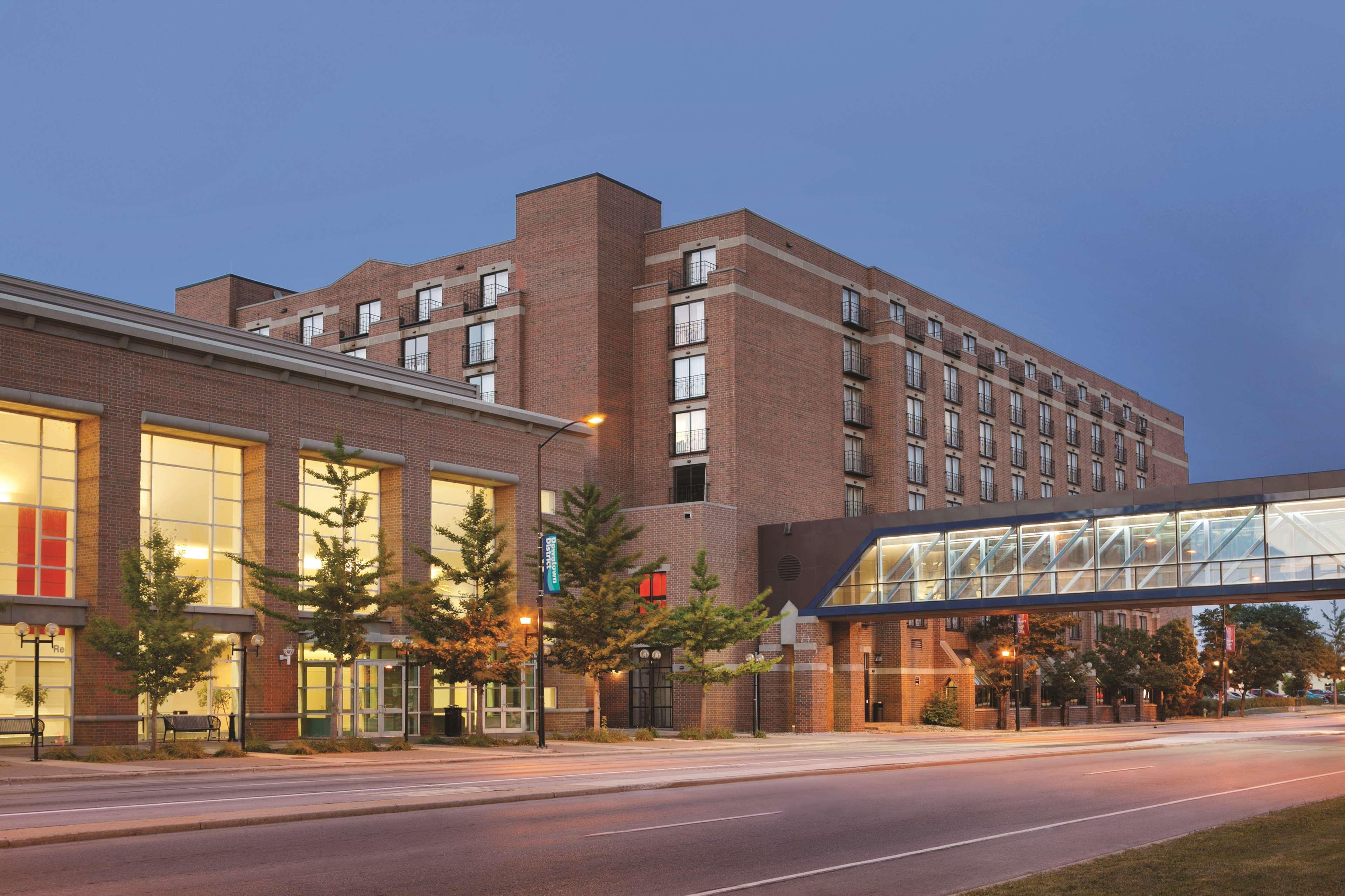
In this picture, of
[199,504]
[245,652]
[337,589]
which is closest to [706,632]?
[337,589]

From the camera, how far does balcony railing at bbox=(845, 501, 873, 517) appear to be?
67.7m

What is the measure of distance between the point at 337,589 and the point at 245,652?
4.33 meters

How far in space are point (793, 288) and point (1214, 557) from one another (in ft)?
78.8

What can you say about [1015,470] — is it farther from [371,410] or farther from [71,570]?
[71,570]

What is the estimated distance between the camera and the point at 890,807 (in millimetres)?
20375

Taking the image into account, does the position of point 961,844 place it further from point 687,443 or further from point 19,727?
point 687,443

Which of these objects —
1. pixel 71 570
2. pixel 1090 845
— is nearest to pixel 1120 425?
pixel 71 570

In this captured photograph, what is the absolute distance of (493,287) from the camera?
6738cm

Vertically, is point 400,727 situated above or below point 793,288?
below

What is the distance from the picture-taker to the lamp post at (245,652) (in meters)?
39.3

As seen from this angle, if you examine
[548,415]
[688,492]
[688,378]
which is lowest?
[688,492]

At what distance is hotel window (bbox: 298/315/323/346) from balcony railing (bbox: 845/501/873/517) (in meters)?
31.9

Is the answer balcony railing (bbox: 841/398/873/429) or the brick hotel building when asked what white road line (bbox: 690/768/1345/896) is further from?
balcony railing (bbox: 841/398/873/429)

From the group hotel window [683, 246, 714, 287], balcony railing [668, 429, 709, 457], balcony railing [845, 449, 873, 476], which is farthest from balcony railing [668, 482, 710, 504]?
balcony railing [845, 449, 873, 476]
